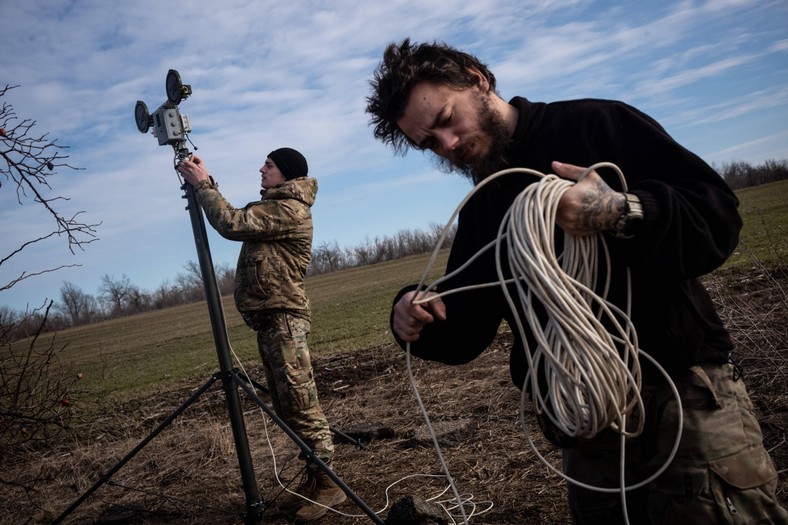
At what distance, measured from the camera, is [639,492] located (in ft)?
6.40

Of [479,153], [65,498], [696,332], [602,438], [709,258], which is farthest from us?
[65,498]

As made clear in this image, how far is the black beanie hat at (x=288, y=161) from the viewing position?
460cm

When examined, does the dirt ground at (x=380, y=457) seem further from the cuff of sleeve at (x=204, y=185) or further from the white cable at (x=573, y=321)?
the cuff of sleeve at (x=204, y=185)

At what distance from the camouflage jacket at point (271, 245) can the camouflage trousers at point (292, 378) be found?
0.12 metres

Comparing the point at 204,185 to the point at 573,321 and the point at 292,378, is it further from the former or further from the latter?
the point at 573,321

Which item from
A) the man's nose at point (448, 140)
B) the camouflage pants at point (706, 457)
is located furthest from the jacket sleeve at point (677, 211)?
the man's nose at point (448, 140)

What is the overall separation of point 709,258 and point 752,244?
46.7ft

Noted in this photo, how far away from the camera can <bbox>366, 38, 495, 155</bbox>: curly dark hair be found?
213 centimetres

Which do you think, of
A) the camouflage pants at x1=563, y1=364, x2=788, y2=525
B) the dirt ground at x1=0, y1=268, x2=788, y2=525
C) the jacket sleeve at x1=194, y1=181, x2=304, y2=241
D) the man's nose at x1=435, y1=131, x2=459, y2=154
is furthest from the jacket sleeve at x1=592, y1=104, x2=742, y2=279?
the jacket sleeve at x1=194, y1=181, x2=304, y2=241

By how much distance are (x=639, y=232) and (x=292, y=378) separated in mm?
3048

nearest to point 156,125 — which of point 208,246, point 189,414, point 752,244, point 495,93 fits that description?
point 208,246

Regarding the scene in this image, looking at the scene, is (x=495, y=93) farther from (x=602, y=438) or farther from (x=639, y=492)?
(x=639, y=492)

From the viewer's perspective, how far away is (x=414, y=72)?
214 cm

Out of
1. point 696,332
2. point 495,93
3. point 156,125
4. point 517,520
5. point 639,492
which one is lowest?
point 517,520
